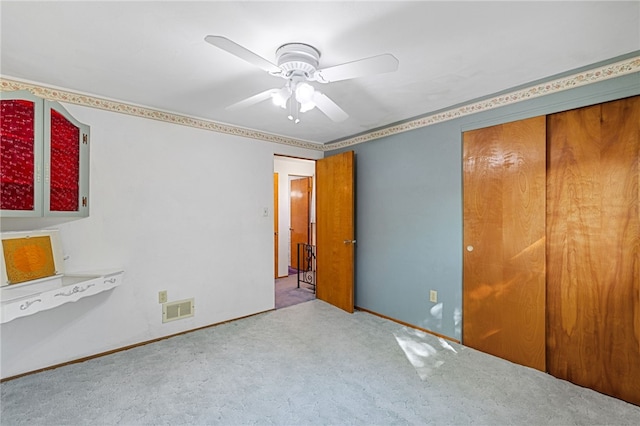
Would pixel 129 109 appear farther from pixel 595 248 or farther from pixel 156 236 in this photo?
pixel 595 248

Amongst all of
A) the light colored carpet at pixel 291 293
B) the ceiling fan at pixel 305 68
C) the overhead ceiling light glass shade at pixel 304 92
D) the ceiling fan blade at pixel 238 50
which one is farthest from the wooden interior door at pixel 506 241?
the light colored carpet at pixel 291 293

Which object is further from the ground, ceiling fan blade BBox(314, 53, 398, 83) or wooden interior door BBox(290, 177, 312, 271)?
ceiling fan blade BBox(314, 53, 398, 83)

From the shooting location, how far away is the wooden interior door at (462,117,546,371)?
2.28 metres

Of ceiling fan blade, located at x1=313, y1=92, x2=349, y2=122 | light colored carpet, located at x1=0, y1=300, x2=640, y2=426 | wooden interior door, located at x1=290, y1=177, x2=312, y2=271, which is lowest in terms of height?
light colored carpet, located at x1=0, y1=300, x2=640, y2=426

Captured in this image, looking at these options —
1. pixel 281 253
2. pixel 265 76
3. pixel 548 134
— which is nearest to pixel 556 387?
pixel 548 134

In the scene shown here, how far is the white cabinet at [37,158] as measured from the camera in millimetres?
1821

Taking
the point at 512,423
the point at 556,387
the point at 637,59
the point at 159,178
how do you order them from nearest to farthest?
the point at 512,423 → the point at 637,59 → the point at 556,387 → the point at 159,178

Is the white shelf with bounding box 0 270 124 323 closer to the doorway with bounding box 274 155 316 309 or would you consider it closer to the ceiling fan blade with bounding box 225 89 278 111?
the ceiling fan blade with bounding box 225 89 278 111

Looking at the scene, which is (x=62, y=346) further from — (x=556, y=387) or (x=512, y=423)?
(x=556, y=387)

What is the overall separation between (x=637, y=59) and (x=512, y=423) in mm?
2445

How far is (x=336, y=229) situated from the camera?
12.5 ft

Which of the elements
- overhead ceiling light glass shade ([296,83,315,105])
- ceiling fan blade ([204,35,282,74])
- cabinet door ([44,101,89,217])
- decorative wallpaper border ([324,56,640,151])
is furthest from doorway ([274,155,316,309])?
ceiling fan blade ([204,35,282,74])

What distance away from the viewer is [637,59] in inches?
72.2

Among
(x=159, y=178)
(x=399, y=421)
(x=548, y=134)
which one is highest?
(x=548, y=134)
